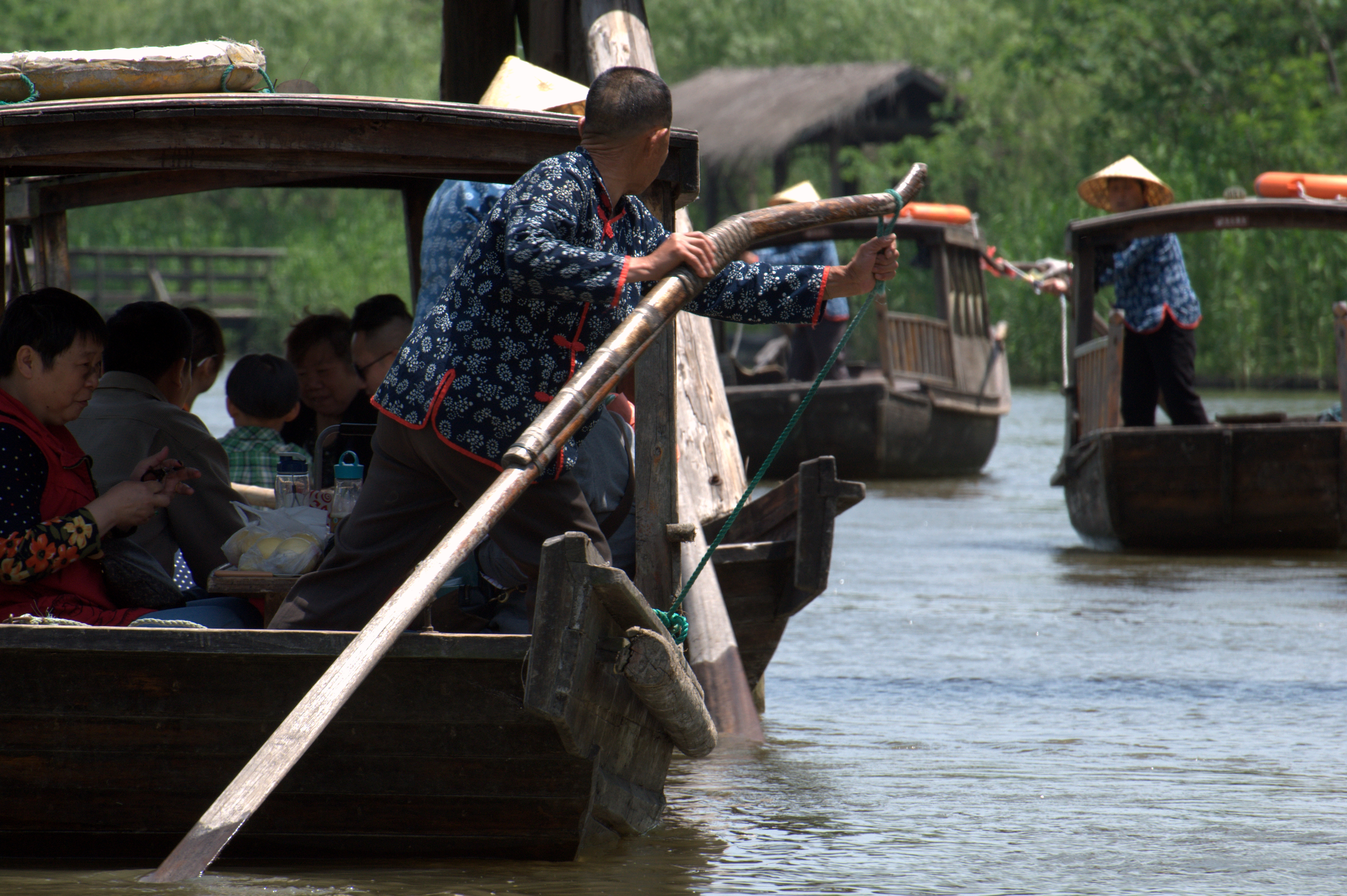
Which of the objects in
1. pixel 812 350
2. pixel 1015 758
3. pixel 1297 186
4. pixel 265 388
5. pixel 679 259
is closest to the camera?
pixel 679 259

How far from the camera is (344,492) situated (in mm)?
4324

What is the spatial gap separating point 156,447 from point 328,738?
111 cm

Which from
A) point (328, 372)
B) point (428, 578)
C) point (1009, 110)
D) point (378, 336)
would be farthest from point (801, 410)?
point (1009, 110)

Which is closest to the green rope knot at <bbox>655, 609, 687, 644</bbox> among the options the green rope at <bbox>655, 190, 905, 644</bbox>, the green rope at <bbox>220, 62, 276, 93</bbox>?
the green rope at <bbox>655, 190, 905, 644</bbox>

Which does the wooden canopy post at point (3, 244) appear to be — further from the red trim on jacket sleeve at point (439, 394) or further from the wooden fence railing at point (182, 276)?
the wooden fence railing at point (182, 276)

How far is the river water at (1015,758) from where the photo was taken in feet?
13.1

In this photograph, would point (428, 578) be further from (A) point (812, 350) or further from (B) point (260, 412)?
(A) point (812, 350)

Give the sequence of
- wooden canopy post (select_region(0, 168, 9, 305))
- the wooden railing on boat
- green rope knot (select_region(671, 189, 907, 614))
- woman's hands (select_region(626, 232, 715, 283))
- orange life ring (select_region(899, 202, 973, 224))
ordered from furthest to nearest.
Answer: orange life ring (select_region(899, 202, 973, 224)), the wooden railing on boat, wooden canopy post (select_region(0, 168, 9, 305)), green rope knot (select_region(671, 189, 907, 614)), woman's hands (select_region(626, 232, 715, 283))

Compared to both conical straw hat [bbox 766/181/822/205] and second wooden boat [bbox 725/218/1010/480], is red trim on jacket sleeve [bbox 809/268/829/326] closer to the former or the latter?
conical straw hat [bbox 766/181/822/205]

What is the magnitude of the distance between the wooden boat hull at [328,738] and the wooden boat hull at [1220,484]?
6.05m

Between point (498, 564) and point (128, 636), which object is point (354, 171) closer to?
point (498, 564)

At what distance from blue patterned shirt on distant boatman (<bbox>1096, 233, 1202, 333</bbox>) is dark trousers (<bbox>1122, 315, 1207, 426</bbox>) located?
55 mm

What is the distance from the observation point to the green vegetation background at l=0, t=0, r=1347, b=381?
22.0 m

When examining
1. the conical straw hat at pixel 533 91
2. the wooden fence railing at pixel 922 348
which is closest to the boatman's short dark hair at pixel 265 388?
the conical straw hat at pixel 533 91
